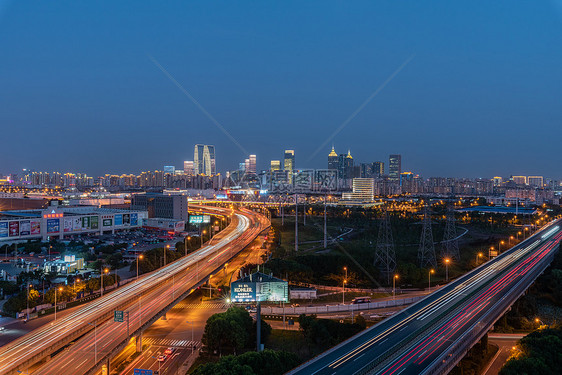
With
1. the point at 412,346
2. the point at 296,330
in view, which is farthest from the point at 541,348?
the point at 296,330

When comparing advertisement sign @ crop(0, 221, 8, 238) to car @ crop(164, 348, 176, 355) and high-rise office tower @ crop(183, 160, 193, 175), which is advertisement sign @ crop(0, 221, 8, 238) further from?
high-rise office tower @ crop(183, 160, 193, 175)

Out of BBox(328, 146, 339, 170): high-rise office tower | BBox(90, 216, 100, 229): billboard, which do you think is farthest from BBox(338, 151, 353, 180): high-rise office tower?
BBox(90, 216, 100, 229): billboard

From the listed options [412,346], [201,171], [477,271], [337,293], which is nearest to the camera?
[412,346]

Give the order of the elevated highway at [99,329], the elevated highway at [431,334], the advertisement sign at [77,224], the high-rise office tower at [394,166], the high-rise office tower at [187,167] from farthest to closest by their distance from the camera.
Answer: the high-rise office tower at [394,166] < the high-rise office tower at [187,167] < the advertisement sign at [77,224] < the elevated highway at [99,329] < the elevated highway at [431,334]

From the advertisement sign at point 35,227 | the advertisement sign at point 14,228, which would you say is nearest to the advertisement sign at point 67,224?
the advertisement sign at point 35,227

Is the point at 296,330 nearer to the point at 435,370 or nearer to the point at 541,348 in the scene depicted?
the point at 435,370

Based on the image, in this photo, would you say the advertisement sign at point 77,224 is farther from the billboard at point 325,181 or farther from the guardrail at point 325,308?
the billboard at point 325,181
